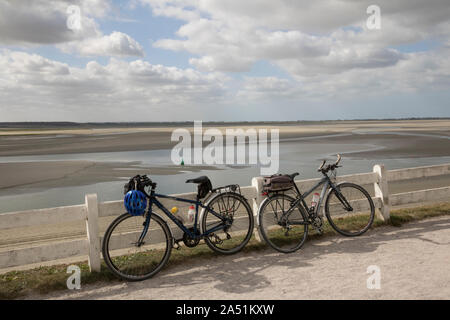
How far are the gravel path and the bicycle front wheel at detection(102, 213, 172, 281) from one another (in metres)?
0.18

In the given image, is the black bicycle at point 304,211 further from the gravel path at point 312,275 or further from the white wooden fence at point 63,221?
the white wooden fence at point 63,221

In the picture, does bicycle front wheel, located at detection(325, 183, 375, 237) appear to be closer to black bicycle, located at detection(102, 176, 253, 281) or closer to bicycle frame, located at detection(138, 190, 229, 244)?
black bicycle, located at detection(102, 176, 253, 281)

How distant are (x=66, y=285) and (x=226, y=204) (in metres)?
2.74

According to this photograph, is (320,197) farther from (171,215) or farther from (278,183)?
(171,215)

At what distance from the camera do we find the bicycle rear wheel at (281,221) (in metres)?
6.46

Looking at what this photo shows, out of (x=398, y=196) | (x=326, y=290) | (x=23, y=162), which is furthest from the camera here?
(x=23, y=162)

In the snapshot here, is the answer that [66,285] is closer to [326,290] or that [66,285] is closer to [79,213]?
[79,213]

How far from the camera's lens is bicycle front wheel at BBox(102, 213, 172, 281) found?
5.35 meters

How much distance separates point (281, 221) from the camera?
258 inches

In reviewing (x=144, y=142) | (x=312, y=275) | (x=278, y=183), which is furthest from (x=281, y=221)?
(x=144, y=142)

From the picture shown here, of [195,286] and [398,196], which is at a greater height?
[398,196]

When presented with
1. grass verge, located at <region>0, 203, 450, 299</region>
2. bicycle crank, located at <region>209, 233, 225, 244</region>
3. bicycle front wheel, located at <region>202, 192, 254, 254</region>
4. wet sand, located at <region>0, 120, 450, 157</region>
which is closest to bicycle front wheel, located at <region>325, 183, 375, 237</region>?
grass verge, located at <region>0, 203, 450, 299</region>
